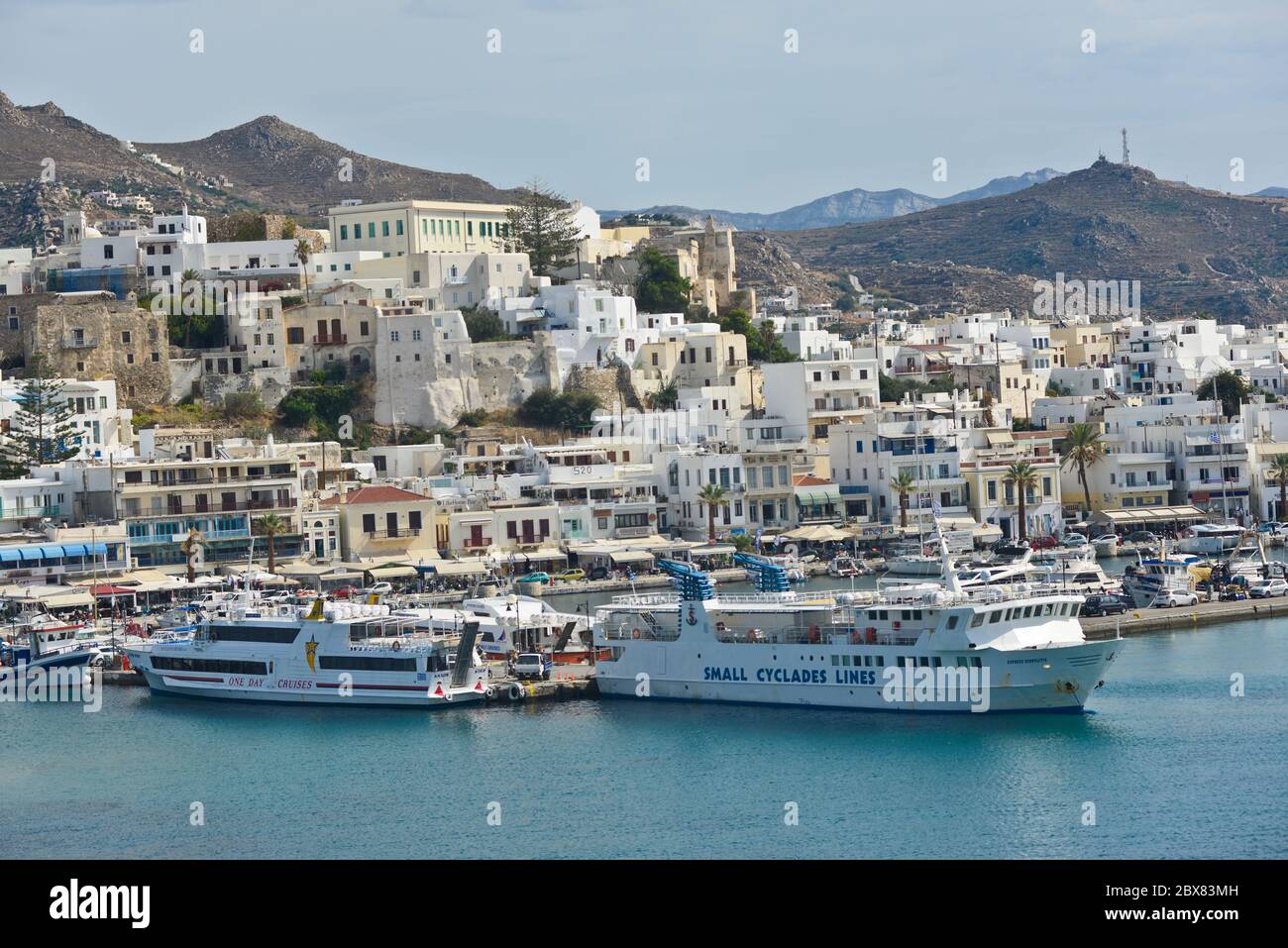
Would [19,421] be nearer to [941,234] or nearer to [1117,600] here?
[1117,600]

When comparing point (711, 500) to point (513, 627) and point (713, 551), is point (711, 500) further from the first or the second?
point (513, 627)

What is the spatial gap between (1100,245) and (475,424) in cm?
11672

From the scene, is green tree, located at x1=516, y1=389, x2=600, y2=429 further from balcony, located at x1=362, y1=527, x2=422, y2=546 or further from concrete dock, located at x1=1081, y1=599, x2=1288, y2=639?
concrete dock, located at x1=1081, y1=599, x2=1288, y2=639

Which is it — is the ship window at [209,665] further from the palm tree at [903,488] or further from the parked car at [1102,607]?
the palm tree at [903,488]

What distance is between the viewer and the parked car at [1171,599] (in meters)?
50.2

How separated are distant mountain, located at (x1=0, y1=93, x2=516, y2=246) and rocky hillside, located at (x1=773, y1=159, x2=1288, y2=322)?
126 ft

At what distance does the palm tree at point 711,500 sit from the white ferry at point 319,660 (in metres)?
22.1

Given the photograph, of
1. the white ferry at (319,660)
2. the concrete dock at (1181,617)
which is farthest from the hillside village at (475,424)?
the concrete dock at (1181,617)

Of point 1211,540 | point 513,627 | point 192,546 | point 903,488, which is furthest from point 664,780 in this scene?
point 1211,540

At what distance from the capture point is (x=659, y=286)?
3039 inches

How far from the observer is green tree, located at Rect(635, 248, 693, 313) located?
77062 millimetres

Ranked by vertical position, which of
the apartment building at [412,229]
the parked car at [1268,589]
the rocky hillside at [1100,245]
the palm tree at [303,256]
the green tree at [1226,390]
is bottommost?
the parked car at [1268,589]

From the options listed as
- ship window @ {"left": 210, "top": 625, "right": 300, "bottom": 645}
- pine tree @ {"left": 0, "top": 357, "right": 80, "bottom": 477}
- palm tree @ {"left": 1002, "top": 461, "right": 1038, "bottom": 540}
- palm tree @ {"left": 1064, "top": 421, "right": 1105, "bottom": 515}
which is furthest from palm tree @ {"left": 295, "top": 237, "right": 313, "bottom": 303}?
ship window @ {"left": 210, "top": 625, "right": 300, "bottom": 645}
